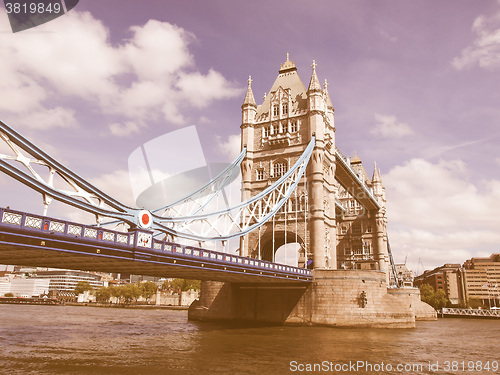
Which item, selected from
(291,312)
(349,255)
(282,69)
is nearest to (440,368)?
(291,312)

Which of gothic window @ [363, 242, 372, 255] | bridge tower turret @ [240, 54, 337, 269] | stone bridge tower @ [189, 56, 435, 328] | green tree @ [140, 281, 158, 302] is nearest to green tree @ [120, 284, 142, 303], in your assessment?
green tree @ [140, 281, 158, 302]

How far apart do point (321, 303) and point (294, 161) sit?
18.0 metres

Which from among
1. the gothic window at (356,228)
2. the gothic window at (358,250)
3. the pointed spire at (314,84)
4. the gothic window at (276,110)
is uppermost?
the pointed spire at (314,84)

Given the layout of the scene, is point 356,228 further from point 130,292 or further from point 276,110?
point 130,292

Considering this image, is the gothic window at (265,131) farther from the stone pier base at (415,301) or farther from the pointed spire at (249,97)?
the stone pier base at (415,301)

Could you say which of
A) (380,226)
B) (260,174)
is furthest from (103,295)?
(260,174)

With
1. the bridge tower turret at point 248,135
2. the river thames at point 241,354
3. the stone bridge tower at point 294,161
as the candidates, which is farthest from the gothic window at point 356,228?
the river thames at point 241,354

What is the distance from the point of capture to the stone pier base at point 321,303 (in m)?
40.2

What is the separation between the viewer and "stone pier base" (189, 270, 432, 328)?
40.2m

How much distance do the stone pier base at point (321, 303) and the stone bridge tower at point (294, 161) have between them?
4.93 m

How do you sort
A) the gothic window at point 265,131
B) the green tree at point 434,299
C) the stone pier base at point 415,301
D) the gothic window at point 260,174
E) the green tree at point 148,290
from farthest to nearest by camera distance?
the green tree at point 148,290 → the green tree at point 434,299 → the stone pier base at point 415,301 → the gothic window at point 265,131 → the gothic window at point 260,174

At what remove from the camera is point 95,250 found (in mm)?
21906

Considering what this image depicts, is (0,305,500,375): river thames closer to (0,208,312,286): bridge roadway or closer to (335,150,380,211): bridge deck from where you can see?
(0,208,312,286): bridge roadway

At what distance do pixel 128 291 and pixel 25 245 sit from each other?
113962mm
